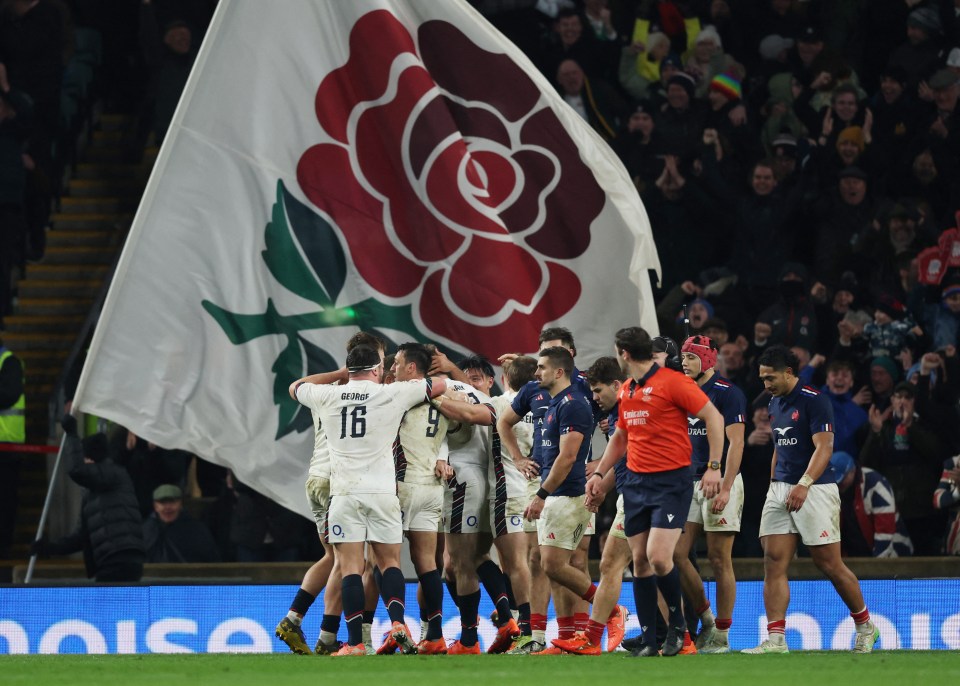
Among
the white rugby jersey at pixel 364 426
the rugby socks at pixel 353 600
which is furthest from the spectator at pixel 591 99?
the rugby socks at pixel 353 600

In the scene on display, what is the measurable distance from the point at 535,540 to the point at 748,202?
245 inches

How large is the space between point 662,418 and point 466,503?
6.91ft

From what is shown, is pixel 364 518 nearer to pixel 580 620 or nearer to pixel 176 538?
pixel 580 620

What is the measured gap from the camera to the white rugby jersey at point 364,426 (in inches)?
507

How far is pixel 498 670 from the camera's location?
37.0 ft

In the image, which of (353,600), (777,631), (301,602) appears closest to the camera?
(353,600)

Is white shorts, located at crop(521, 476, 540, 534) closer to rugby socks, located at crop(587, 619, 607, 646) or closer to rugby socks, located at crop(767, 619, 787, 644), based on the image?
rugby socks, located at crop(587, 619, 607, 646)

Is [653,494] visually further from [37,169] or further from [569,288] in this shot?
[37,169]

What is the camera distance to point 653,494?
40.8ft

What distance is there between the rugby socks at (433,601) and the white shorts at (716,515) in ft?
6.53

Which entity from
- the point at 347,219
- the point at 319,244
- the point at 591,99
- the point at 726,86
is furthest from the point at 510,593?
the point at 726,86

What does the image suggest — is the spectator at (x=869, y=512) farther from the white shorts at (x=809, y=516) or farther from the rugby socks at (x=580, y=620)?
the rugby socks at (x=580, y=620)

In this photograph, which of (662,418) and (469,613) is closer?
(662,418)

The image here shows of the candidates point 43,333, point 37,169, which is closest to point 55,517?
point 43,333
